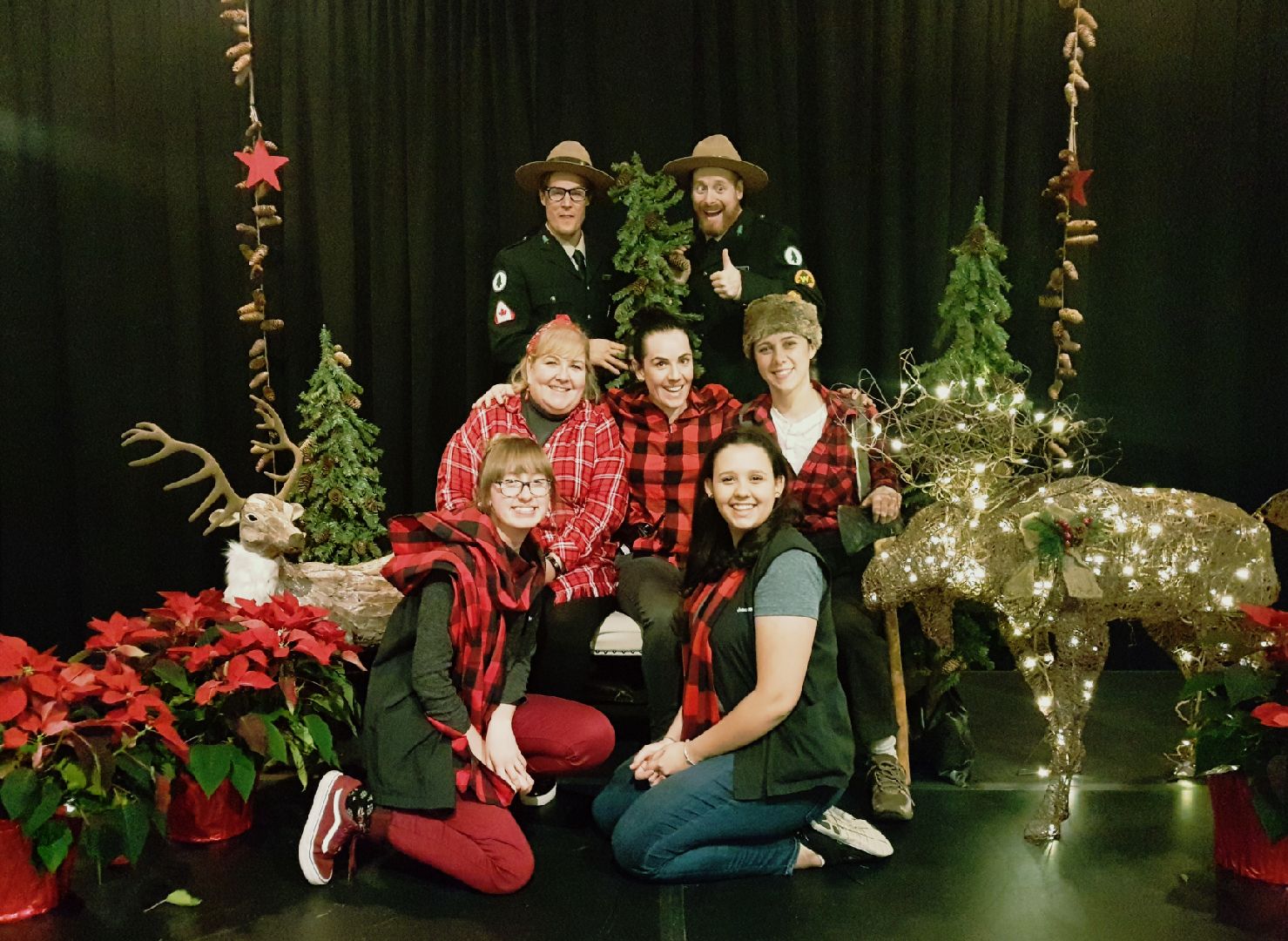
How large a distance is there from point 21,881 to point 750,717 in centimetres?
177

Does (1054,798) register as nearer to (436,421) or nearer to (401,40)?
(436,421)

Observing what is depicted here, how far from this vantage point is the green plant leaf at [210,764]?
269 cm

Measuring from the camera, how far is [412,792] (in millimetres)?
2635

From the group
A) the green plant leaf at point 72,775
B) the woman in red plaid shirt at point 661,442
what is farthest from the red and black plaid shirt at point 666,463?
the green plant leaf at point 72,775

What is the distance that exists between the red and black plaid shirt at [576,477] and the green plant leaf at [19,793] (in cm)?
136

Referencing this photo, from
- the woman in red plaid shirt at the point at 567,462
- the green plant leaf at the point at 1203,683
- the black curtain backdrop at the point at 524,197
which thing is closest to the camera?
the green plant leaf at the point at 1203,683

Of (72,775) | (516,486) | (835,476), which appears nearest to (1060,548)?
(835,476)

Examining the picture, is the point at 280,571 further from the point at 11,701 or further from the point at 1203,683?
the point at 1203,683

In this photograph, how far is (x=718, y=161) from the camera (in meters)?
3.78

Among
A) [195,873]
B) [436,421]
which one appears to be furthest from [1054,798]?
[436,421]

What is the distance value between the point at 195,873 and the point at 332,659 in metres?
0.69

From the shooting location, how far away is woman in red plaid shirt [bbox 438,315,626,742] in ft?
10.6

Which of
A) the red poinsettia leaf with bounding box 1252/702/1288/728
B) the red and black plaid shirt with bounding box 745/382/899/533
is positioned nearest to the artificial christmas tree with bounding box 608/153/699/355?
the red and black plaid shirt with bounding box 745/382/899/533

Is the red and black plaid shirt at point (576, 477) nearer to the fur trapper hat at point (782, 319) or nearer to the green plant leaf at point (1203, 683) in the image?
the fur trapper hat at point (782, 319)
